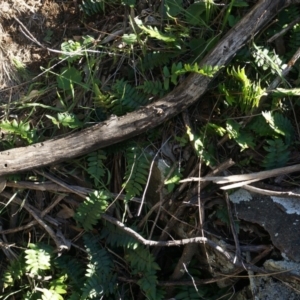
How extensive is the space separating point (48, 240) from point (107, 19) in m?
1.58

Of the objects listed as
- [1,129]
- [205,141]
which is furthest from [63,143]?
[205,141]

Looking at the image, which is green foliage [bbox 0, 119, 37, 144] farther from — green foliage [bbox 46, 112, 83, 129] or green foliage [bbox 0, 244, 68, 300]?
green foliage [bbox 0, 244, 68, 300]

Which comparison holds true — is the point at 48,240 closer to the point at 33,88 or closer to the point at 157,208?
the point at 157,208

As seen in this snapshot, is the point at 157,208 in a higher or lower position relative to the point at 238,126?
lower

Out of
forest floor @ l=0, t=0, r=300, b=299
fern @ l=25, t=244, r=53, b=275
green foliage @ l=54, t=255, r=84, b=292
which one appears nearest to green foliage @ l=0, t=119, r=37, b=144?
forest floor @ l=0, t=0, r=300, b=299

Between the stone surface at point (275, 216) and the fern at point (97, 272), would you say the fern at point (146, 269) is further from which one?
the stone surface at point (275, 216)

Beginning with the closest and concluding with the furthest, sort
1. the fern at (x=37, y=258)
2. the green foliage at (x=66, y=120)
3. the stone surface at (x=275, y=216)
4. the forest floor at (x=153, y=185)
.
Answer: the stone surface at (x=275, y=216) → the forest floor at (x=153, y=185) → the fern at (x=37, y=258) → the green foliage at (x=66, y=120)

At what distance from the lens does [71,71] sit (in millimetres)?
3760

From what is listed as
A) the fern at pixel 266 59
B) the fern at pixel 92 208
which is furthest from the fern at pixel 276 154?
the fern at pixel 92 208

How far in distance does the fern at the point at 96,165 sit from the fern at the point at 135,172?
16cm

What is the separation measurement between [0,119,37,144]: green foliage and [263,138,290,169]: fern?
1.48 m

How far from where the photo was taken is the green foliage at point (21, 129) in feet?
11.7

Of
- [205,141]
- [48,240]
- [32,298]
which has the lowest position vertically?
[32,298]

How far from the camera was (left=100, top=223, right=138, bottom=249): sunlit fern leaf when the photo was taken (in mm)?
3488
